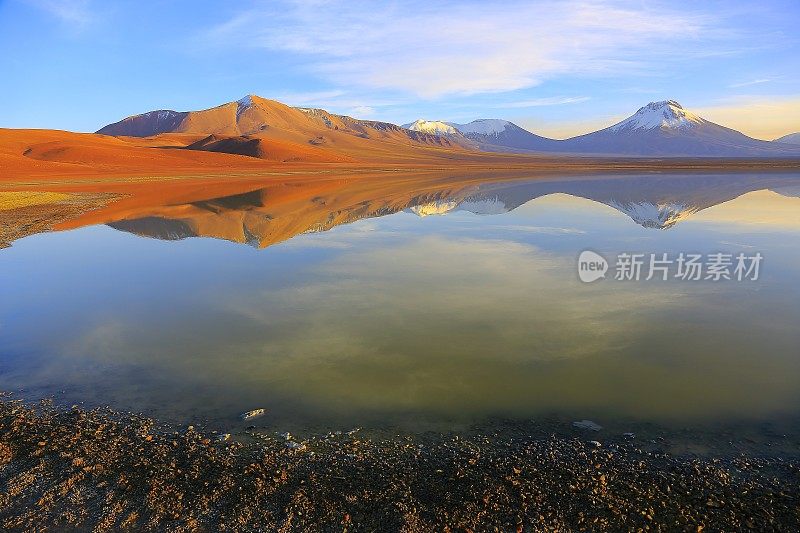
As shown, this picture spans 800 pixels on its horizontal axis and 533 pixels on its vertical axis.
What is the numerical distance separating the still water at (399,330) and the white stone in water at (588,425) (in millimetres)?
172

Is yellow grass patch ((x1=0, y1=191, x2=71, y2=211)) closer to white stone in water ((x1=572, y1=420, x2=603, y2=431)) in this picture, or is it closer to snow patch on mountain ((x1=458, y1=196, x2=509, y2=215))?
snow patch on mountain ((x1=458, y1=196, x2=509, y2=215))

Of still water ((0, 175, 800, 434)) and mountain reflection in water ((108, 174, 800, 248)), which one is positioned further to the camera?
mountain reflection in water ((108, 174, 800, 248))

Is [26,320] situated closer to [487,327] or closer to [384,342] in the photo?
[384,342]

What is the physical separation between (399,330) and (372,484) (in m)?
3.87

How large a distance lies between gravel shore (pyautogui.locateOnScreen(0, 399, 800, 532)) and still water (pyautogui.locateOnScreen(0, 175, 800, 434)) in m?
0.57

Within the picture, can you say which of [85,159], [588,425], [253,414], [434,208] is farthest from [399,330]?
[85,159]

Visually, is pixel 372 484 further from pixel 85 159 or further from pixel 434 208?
pixel 85 159

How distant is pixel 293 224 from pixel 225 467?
16.4 metres

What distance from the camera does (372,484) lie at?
473 centimetres

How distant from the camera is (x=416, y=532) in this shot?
4.14m

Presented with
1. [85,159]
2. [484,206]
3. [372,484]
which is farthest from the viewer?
[85,159]

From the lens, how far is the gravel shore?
429 centimetres

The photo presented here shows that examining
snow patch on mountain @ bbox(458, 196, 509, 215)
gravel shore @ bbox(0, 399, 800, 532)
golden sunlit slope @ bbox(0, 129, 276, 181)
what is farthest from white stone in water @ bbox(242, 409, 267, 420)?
golden sunlit slope @ bbox(0, 129, 276, 181)

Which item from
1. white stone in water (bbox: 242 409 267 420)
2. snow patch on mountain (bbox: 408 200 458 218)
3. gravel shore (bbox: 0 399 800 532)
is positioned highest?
snow patch on mountain (bbox: 408 200 458 218)
